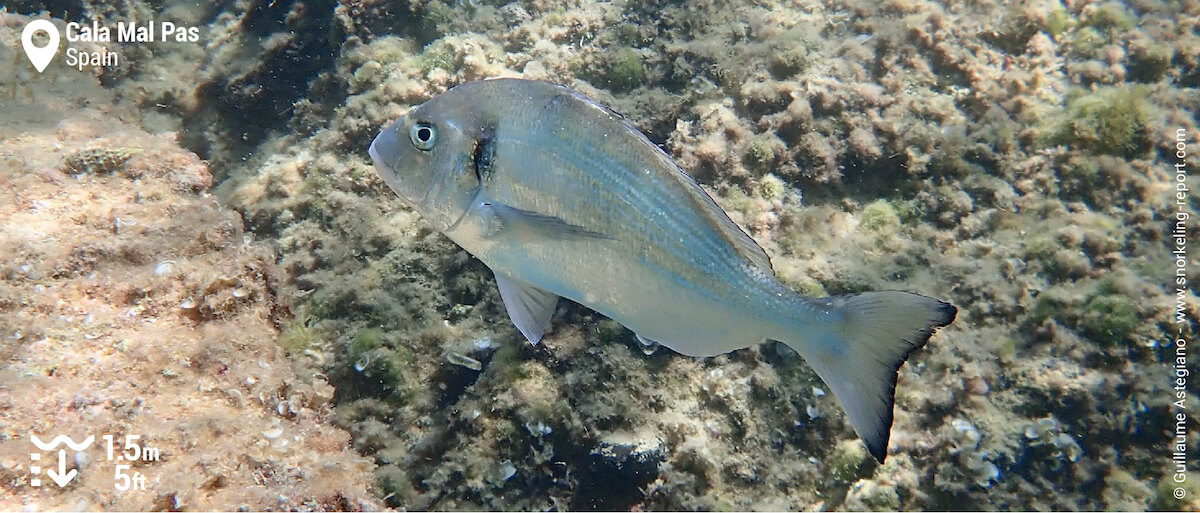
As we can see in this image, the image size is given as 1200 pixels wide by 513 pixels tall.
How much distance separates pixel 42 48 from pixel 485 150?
6.58 m

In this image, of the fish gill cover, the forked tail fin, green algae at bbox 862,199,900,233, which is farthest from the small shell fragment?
green algae at bbox 862,199,900,233

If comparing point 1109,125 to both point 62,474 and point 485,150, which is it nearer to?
point 485,150

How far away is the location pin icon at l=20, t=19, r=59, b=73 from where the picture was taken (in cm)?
513

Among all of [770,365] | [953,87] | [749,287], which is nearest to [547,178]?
[749,287]

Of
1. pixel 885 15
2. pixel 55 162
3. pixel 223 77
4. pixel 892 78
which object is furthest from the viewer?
pixel 223 77

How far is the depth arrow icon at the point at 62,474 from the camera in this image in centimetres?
213

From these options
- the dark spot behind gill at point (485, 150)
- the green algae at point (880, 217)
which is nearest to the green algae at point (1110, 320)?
the green algae at point (880, 217)

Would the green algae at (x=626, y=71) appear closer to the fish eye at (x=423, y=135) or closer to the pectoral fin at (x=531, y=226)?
the fish eye at (x=423, y=135)

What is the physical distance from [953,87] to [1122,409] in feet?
8.71

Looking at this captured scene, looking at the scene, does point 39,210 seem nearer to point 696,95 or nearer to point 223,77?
point 223,77

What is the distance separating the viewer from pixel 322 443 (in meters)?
2.74

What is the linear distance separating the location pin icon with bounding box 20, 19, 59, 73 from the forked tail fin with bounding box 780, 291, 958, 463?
7.50 meters

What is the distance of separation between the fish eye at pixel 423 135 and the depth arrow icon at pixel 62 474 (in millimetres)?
2070

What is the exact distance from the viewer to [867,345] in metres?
1.75
